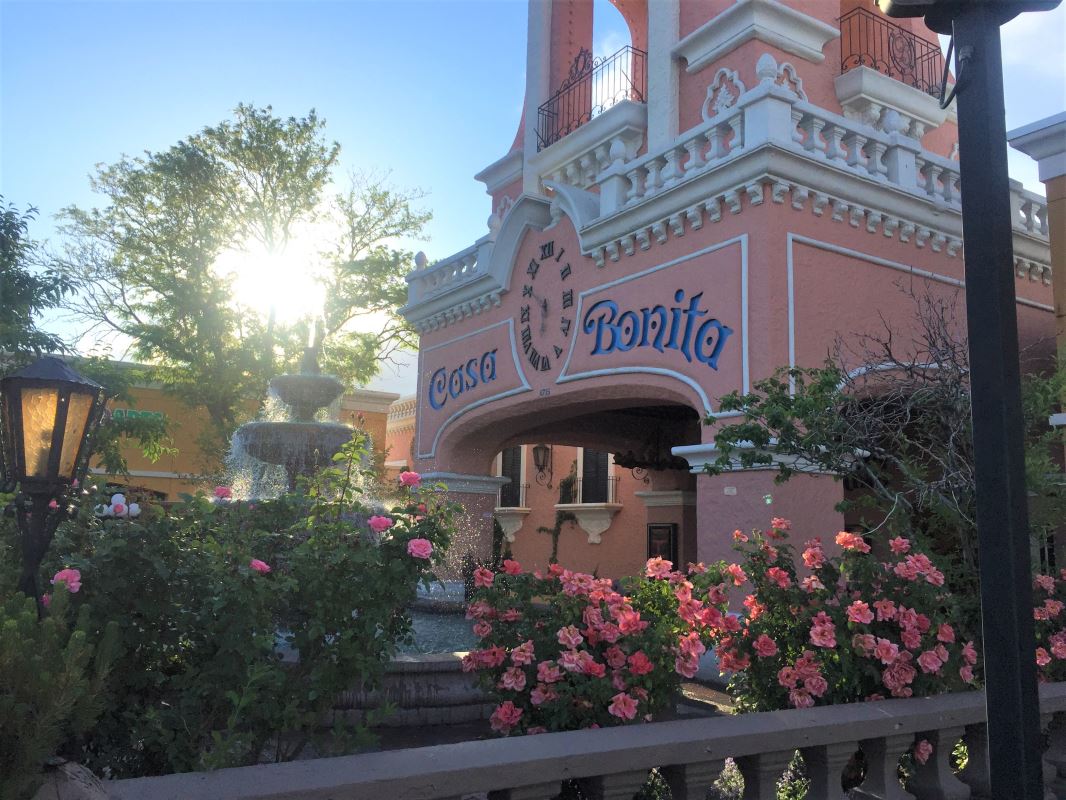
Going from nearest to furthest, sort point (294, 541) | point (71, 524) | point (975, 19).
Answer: point (975, 19)
point (294, 541)
point (71, 524)

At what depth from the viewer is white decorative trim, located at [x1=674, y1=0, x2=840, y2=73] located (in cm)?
1034

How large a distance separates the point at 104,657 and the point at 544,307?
9.00 metres

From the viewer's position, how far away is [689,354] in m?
8.85

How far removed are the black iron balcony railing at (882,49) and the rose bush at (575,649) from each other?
9.89 meters

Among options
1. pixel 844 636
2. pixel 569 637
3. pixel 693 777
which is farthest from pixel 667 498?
pixel 693 777

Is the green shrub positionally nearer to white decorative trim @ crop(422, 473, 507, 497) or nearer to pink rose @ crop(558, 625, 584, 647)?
pink rose @ crop(558, 625, 584, 647)

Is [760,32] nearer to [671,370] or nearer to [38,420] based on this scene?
[671,370]

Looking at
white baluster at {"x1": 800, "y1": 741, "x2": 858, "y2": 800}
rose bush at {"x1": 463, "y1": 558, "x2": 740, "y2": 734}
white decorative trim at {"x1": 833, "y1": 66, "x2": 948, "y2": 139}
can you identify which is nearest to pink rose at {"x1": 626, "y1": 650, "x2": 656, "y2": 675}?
rose bush at {"x1": 463, "y1": 558, "x2": 740, "y2": 734}

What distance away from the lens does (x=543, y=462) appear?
18.8m

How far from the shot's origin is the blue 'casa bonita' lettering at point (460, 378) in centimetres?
1228

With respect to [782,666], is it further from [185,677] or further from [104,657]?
[104,657]

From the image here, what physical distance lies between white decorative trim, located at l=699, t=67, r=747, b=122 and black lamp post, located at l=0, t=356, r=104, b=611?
28.2 feet

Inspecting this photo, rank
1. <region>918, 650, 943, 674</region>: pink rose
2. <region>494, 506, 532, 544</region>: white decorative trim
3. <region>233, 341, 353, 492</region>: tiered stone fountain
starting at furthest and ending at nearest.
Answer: <region>494, 506, 532, 544</region>: white decorative trim, <region>233, 341, 353, 492</region>: tiered stone fountain, <region>918, 650, 943, 674</region>: pink rose

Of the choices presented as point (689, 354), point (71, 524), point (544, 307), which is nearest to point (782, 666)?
point (71, 524)
